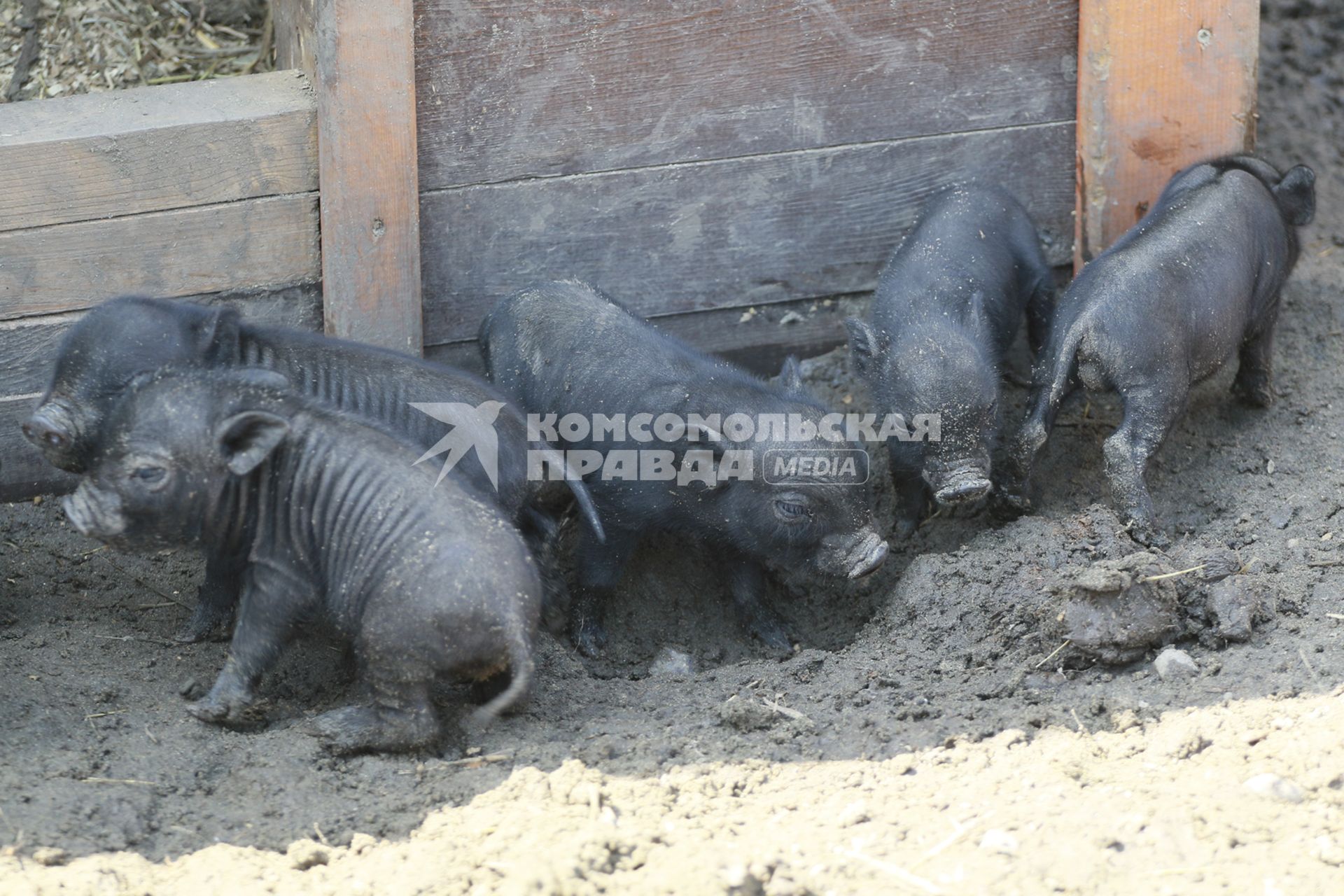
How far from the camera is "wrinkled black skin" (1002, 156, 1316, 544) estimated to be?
18.4ft

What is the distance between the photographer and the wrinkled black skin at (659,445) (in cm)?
552

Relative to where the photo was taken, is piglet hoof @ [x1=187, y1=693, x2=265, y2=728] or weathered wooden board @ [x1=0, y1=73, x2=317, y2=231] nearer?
piglet hoof @ [x1=187, y1=693, x2=265, y2=728]

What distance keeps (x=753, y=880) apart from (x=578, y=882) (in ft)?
1.44

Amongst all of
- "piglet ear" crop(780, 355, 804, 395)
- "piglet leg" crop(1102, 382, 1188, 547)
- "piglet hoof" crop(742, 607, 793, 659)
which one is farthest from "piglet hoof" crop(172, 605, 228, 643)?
"piglet leg" crop(1102, 382, 1188, 547)

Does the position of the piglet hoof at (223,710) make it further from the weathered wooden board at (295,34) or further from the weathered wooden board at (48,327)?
the weathered wooden board at (295,34)

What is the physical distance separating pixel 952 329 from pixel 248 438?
291 cm

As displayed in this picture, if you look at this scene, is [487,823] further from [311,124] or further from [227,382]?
[311,124]

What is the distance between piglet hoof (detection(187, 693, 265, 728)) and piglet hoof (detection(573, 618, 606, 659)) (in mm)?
1474

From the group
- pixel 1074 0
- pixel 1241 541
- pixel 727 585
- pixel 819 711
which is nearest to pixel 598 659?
pixel 727 585

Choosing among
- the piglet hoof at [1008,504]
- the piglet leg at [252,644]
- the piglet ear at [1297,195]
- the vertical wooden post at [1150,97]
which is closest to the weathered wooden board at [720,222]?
the vertical wooden post at [1150,97]

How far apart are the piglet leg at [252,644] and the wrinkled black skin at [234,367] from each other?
0.21 metres

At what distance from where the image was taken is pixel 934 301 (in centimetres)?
602

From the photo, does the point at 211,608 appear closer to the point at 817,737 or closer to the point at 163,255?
the point at 163,255

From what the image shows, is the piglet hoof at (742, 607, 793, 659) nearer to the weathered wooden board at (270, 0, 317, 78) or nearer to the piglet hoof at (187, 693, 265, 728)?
the piglet hoof at (187, 693, 265, 728)
